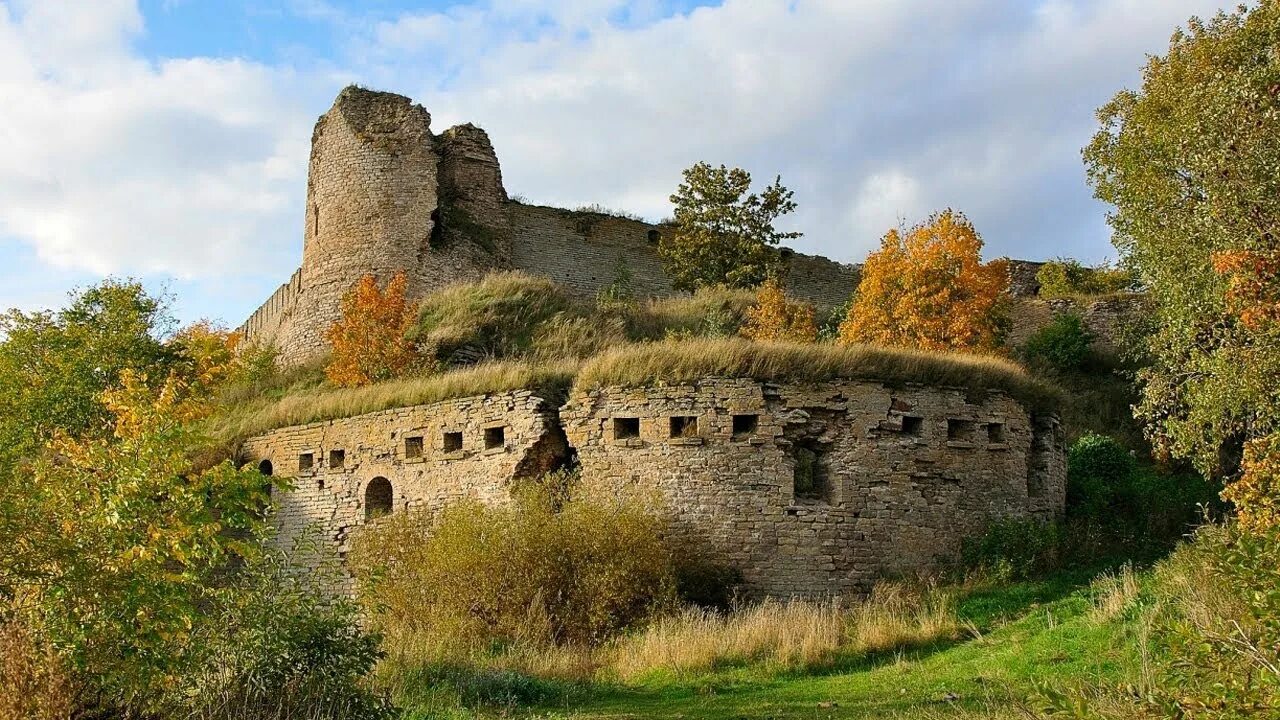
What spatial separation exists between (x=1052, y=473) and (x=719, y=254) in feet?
51.3

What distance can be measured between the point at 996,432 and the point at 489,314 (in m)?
11.4

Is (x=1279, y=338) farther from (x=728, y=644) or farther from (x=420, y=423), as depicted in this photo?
(x=420, y=423)

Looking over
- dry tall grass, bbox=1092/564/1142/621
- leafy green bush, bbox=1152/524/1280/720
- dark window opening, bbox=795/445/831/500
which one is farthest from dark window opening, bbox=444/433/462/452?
leafy green bush, bbox=1152/524/1280/720

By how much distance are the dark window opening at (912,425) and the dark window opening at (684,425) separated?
2619mm

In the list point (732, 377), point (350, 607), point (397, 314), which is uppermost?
point (397, 314)

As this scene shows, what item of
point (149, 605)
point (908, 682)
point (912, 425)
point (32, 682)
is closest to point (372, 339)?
point (912, 425)

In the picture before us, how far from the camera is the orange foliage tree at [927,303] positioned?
23781mm

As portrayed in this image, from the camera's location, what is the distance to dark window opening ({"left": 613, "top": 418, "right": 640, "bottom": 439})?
14.9 meters

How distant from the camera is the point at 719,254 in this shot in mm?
30891

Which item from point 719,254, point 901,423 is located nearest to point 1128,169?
point 901,423

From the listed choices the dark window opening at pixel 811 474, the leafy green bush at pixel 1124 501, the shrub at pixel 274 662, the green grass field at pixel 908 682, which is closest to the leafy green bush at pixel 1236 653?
the green grass field at pixel 908 682

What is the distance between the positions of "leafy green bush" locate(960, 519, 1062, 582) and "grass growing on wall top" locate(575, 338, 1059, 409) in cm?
183

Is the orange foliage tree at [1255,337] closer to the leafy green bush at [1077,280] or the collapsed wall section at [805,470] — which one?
the collapsed wall section at [805,470]

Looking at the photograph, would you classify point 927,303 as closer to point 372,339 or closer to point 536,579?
point 372,339
